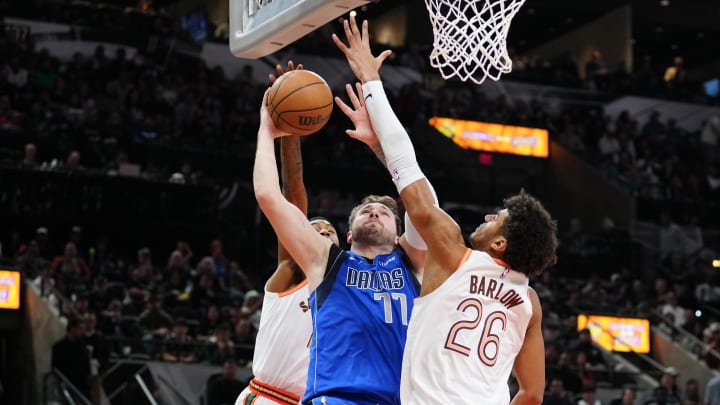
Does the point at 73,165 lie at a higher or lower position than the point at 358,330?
higher

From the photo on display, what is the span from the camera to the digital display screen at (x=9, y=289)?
53.4 ft

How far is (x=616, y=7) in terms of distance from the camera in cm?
3438

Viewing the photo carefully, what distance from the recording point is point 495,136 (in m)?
28.0

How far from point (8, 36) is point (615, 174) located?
14237 millimetres

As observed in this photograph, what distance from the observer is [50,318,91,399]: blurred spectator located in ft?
45.4

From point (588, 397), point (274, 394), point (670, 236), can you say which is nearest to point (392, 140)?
point (274, 394)

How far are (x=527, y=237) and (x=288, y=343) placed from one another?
2.24 m

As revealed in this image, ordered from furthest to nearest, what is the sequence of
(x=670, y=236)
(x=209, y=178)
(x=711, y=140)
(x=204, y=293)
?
(x=711, y=140)
(x=670, y=236)
(x=209, y=178)
(x=204, y=293)

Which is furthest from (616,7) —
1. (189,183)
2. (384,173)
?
(189,183)

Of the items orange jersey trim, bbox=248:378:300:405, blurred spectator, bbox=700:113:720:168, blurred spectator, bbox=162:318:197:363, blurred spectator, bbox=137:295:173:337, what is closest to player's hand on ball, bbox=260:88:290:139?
orange jersey trim, bbox=248:378:300:405

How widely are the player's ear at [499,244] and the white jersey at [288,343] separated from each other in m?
2.00

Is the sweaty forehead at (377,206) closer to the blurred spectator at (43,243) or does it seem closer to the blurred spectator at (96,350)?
the blurred spectator at (96,350)

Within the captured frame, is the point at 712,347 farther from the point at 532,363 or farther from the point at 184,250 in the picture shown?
the point at 532,363

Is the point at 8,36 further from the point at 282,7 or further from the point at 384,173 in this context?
the point at 282,7
